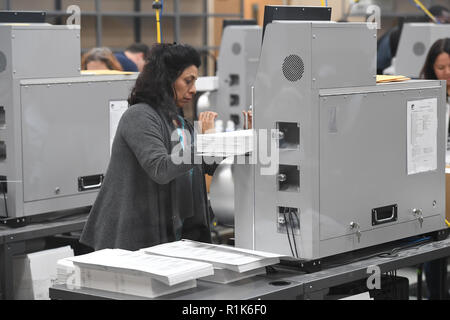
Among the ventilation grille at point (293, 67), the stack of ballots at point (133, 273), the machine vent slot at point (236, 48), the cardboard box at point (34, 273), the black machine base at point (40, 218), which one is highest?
the machine vent slot at point (236, 48)

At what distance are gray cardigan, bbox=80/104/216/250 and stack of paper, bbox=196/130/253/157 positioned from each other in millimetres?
215

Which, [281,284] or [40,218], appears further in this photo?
[40,218]

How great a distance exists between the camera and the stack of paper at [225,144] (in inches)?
79.6

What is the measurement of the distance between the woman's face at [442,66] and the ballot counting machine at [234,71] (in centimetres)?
145

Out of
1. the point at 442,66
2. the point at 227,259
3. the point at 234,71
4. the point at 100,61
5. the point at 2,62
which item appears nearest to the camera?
the point at 227,259

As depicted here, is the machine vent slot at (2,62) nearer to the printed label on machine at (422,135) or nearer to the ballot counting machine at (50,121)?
the ballot counting machine at (50,121)

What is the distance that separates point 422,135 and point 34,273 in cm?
143

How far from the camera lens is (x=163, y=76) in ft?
8.00

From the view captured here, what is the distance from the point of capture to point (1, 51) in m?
2.70

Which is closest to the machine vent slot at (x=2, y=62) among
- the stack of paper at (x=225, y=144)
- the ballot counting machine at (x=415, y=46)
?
the stack of paper at (x=225, y=144)

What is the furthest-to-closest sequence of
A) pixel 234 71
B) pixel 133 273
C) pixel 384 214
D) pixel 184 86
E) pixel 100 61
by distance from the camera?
pixel 234 71, pixel 100 61, pixel 184 86, pixel 384 214, pixel 133 273

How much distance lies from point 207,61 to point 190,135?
206 inches

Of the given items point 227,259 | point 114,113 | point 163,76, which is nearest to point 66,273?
point 227,259

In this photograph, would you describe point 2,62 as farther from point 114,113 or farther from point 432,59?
point 432,59
